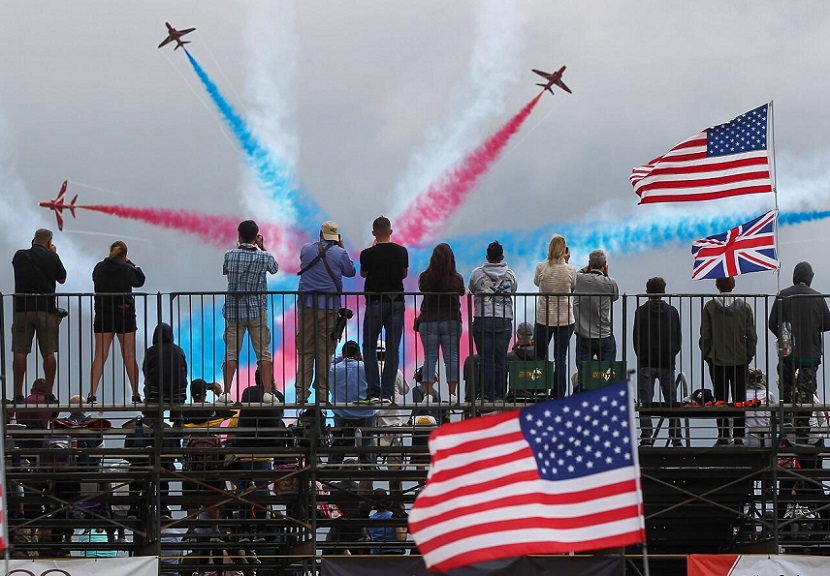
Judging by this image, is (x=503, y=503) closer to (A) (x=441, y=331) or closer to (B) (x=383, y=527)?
(A) (x=441, y=331)

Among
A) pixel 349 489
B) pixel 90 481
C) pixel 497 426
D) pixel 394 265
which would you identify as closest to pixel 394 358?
pixel 394 265

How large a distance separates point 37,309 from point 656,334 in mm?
8435

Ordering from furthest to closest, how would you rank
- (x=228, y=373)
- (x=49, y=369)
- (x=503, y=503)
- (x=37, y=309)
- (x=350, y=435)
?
(x=350, y=435) → (x=49, y=369) → (x=37, y=309) → (x=228, y=373) → (x=503, y=503)

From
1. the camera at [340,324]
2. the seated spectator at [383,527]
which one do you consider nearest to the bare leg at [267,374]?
the camera at [340,324]

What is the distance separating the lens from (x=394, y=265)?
85.7ft

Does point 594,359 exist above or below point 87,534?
above

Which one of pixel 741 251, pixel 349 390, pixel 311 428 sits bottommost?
pixel 311 428

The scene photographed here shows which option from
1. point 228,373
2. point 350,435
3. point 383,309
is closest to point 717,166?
point 383,309

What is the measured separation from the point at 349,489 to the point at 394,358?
309 centimetres

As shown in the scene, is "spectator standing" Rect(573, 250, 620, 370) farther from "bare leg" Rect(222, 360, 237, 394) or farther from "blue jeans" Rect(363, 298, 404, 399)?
"bare leg" Rect(222, 360, 237, 394)

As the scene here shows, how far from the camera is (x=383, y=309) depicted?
84.6 ft

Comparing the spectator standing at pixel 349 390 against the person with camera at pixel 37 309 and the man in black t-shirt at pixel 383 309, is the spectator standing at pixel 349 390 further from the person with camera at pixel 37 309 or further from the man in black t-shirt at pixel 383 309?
the person with camera at pixel 37 309

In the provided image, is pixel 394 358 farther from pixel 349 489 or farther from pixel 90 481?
pixel 90 481

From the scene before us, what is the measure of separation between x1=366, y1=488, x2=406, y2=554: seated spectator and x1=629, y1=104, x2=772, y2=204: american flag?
227 inches
